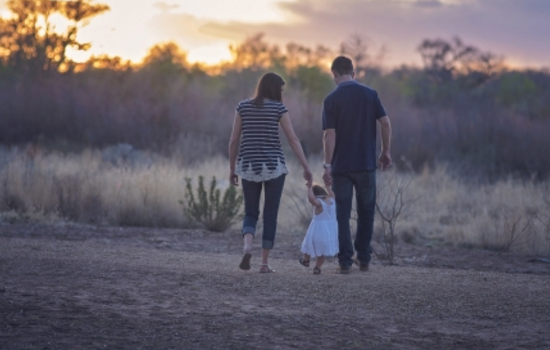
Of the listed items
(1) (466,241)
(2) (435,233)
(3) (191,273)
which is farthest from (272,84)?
(2) (435,233)

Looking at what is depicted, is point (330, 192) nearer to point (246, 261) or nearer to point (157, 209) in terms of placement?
point (246, 261)

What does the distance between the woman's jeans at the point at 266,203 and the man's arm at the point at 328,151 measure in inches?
17.1

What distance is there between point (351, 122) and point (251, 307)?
2379mm

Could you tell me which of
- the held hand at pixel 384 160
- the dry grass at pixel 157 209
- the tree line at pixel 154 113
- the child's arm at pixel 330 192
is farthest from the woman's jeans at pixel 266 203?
the tree line at pixel 154 113

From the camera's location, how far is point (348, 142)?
7.83 m

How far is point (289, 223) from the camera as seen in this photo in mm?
14281

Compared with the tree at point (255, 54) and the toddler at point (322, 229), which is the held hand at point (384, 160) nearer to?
the toddler at point (322, 229)

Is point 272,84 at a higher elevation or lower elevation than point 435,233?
higher

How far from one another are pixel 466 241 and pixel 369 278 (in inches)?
238

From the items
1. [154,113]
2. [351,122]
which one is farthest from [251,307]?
[154,113]

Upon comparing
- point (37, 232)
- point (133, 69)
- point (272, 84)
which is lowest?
point (37, 232)

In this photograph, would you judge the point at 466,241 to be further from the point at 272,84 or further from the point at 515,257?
the point at 272,84

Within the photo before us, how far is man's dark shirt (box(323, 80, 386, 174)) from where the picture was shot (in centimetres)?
781

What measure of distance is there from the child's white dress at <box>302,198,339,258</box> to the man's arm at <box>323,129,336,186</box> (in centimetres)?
20
